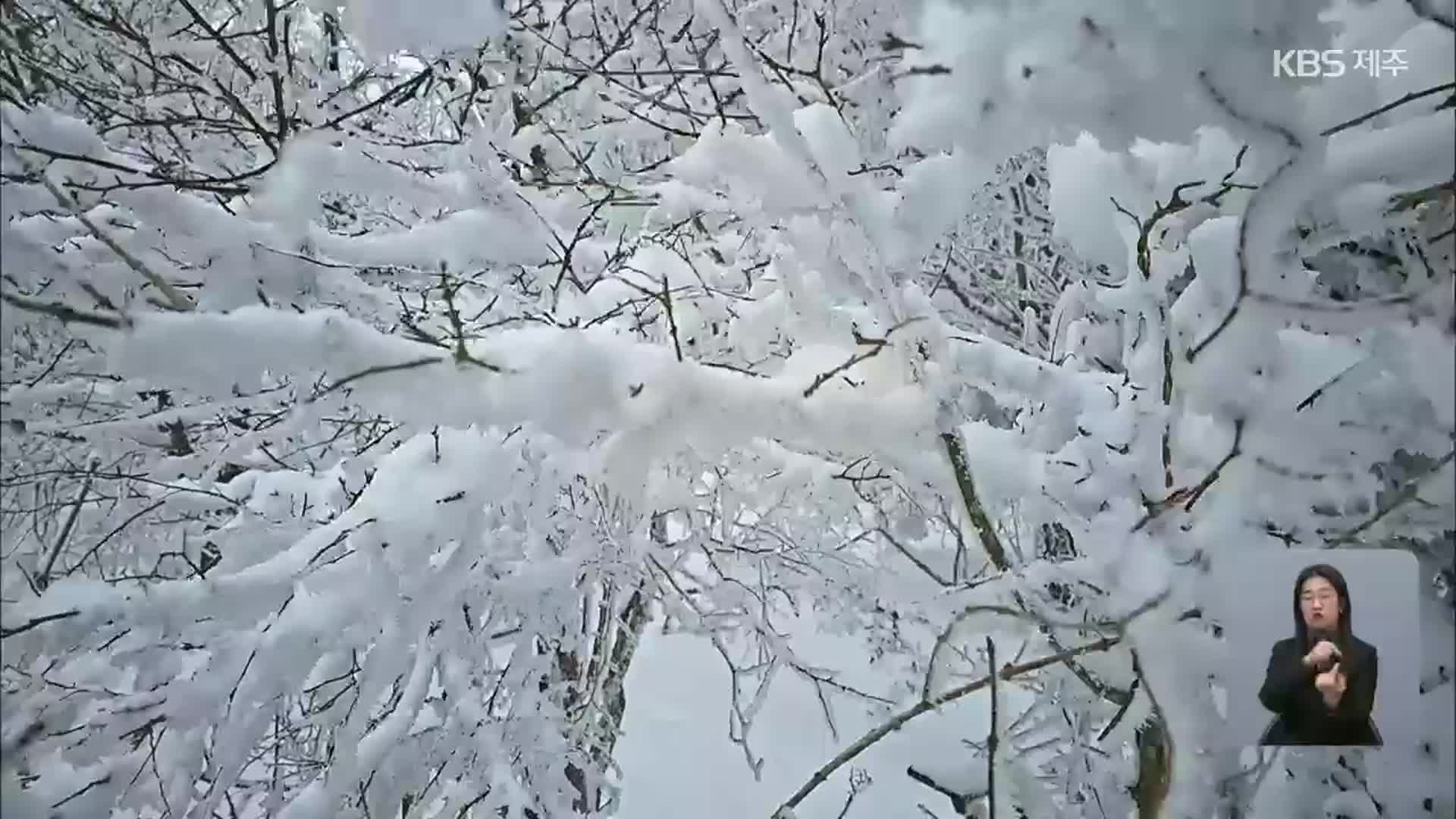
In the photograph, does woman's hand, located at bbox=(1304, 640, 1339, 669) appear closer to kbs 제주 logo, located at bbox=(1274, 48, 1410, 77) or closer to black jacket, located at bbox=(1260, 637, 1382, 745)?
black jacket, located at bbox=(1260, 637, 1382, 745)

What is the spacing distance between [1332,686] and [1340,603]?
0.10m

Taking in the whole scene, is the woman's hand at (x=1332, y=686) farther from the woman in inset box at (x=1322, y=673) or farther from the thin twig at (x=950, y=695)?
the thin twig at (x=950, y=695)

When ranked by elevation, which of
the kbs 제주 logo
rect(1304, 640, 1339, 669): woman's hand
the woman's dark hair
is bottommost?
rect(1304, 640, 1339, 669): woman's hand

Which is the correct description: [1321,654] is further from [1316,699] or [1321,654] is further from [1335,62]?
[1335,62]

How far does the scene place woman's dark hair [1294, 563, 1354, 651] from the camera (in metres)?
1.13

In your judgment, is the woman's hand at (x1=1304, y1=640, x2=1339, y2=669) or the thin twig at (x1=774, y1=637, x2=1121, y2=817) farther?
the thin twig at (x1=774, y1=637, x2=1121, y2=817)

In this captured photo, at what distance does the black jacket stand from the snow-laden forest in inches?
1.8

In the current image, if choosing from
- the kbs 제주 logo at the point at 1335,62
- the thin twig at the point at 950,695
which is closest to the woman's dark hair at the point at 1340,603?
the thin twig at the point at 950,695

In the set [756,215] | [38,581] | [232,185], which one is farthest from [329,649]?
[232,185]

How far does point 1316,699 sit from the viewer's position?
3.78ft

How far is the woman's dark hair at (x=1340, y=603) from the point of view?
1130mm

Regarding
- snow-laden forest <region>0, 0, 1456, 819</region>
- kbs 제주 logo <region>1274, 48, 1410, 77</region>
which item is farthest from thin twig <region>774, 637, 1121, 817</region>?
kbs 제주 logo <region>1274, 48, 1410, 77</region>

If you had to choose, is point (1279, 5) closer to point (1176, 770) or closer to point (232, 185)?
point (1176, 770)

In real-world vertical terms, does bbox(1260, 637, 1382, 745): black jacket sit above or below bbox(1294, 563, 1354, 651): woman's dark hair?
below
